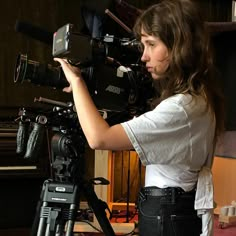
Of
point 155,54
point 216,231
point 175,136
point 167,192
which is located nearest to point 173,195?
point 167,192

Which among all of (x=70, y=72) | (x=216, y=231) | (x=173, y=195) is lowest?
(x=216, y=231)

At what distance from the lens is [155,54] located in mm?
1036

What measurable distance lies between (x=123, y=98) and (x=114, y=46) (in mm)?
142

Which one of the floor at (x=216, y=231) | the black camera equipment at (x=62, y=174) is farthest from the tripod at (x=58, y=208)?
the floor at (x=216, y=231)

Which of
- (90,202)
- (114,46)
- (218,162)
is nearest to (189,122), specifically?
(114,46)

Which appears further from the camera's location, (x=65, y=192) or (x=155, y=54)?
(x=65, y=192)

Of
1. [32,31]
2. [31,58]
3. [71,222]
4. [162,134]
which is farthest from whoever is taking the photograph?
[31,58]

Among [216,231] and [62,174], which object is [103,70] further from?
[216,231]

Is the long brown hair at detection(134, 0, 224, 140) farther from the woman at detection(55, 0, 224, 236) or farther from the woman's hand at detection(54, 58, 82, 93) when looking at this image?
the woman's hand at detection(54, 58, 82, 93)

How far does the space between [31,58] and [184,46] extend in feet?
5.62

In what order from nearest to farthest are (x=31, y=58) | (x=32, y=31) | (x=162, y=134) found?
(x=162, y=134)
(x=32, y=31)
(x=31, y=58)

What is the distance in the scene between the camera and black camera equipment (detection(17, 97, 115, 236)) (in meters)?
1.26

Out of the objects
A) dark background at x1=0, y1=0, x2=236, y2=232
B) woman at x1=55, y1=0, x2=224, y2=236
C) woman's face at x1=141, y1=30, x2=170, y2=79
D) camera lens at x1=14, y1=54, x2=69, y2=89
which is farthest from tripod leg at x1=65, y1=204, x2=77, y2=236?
dark background at x1=0, y1=0, x2=236, y2=232

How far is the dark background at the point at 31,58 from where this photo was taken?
226cm
